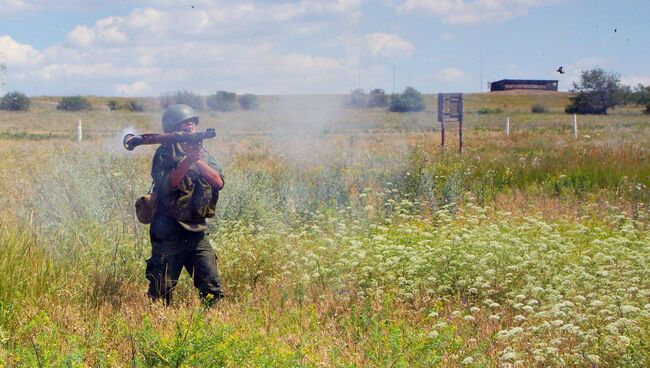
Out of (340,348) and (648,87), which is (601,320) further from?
(648,87)

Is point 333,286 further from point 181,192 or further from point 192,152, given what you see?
point 192,152

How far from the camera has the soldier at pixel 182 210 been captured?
252 inches

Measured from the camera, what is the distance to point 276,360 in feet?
16.1

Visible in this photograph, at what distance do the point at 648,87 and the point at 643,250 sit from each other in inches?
2933

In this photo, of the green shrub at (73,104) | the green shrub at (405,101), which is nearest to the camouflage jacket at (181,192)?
the green shrub at (405,101)

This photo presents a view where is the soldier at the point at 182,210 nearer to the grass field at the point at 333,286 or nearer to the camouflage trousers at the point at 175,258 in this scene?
the camouflage trousers at the point at 175,258

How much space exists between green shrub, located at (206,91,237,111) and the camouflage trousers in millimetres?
9251

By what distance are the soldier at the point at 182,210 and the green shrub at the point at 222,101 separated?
9.16m

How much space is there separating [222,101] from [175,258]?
13.3 meters

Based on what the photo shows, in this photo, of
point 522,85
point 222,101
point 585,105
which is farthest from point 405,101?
point 585,105

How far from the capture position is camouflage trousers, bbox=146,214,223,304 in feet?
21.3

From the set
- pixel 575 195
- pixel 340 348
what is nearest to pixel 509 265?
pixel 340 348

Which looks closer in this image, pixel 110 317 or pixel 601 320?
pixel 601 320

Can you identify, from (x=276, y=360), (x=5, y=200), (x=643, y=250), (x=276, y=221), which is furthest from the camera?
(x=5, y=200)
